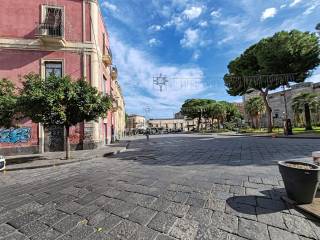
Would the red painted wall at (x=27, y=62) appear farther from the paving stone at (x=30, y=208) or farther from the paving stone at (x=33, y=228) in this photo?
the paving stone at (x=33, y=228)

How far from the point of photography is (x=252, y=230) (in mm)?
2631

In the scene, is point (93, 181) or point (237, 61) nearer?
point (93, 181)

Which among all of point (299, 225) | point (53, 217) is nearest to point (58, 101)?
point (53, 217)

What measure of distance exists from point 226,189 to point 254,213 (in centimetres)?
113

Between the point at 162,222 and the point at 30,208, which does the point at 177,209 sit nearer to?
the point at 162,222

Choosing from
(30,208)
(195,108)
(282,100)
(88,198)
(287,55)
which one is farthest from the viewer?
(195,108)

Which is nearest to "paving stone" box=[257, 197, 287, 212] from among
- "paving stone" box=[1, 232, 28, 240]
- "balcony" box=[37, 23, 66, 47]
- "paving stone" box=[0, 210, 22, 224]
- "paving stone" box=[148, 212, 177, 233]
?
"paving stone" box=[148, 212, 177, 233]

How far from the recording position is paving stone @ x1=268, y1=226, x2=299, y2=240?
244cm

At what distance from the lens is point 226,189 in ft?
13.9

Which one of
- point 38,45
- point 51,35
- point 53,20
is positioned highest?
point 53,20

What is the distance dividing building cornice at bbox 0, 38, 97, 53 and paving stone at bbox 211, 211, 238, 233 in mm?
14501

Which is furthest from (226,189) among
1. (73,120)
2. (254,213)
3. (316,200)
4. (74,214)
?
(73,120)

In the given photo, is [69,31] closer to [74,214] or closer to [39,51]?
[39,51]

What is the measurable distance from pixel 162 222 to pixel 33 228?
1800 mm
